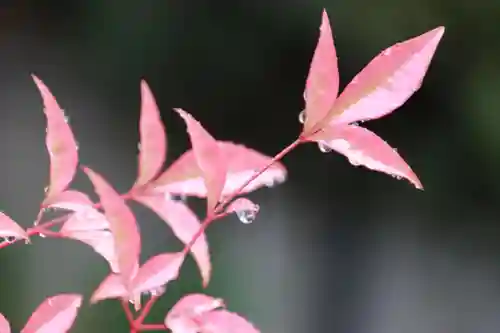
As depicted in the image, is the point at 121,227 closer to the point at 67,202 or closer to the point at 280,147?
the point at 67,202

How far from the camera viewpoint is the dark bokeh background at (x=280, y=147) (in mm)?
756

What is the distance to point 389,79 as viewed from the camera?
19cm

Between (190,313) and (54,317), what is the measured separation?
47 millimetres

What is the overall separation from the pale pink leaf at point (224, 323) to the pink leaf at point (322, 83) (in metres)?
0.07

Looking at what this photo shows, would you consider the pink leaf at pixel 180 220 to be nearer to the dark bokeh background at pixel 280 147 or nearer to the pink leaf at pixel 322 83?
the pink leaf at pixel 322 83

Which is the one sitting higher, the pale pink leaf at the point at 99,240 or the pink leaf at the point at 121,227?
the pink leaf at the point at 121,227

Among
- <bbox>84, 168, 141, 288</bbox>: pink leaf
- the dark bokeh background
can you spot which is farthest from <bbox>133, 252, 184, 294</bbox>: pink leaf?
the dark bokeh background

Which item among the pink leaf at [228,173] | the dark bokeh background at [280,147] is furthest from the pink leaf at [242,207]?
the dark bokeh background at [280,147]

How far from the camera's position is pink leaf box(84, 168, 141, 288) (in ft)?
0.56

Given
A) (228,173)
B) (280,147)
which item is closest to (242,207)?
(228,173)

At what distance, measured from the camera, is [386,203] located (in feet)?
2.69

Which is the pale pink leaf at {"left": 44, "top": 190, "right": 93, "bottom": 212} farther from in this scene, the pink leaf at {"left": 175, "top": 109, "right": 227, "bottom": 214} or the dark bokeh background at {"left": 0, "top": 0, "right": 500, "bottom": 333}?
the dark bokeh background at {"left": 0, "top": 0, "right": 500, "bottom": 333}

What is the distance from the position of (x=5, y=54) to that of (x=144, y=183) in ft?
2.05

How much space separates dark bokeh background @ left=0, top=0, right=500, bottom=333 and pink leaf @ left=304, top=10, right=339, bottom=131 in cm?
57
